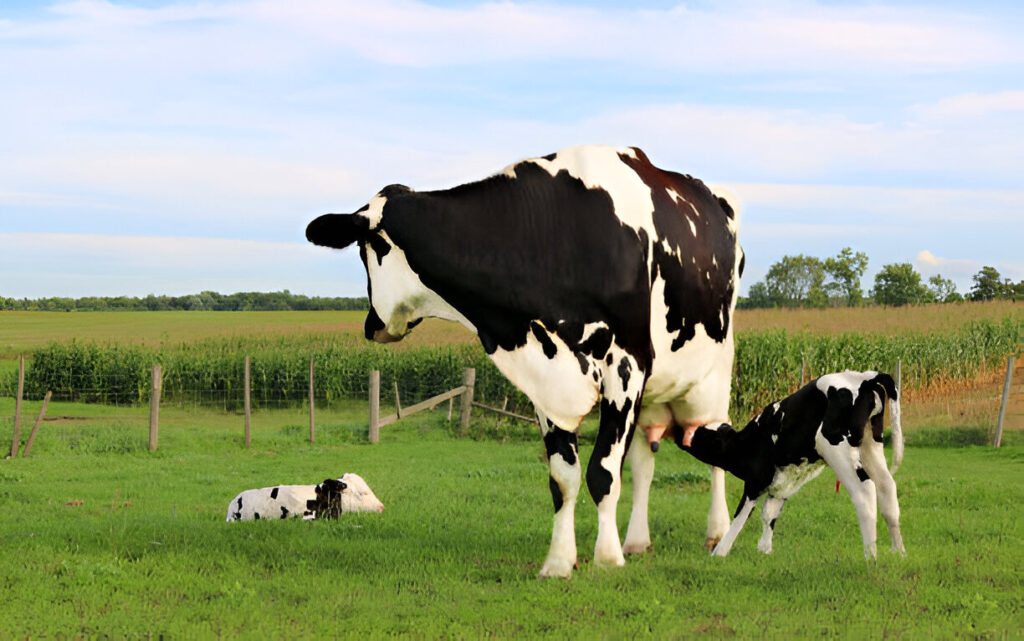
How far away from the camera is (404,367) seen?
34844 mm

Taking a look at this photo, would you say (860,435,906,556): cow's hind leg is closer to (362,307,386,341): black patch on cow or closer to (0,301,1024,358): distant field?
(362,307,386,341): black patch on cow

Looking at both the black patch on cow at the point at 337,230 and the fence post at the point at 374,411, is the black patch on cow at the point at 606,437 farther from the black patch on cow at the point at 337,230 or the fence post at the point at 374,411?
the fence post at the point at 374,411

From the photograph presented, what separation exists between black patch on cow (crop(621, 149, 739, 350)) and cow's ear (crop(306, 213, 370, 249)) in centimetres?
231

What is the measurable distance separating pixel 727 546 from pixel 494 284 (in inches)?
128

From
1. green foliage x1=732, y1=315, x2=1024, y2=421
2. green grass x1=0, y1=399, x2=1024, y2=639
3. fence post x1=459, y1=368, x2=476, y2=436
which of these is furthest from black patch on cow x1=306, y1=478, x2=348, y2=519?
green foliage x1=732, y1=315, x2=1024, y2=421

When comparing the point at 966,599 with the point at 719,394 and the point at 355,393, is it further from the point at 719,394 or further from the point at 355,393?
the point at 355,393

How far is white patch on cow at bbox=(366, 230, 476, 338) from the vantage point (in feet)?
25.6

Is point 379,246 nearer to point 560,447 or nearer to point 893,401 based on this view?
point 560,447

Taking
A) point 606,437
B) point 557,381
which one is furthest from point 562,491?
point 557,381

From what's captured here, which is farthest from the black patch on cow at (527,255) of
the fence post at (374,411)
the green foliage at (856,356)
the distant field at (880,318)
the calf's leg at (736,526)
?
the distant field at (880,318)

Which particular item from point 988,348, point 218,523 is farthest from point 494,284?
point 988,348

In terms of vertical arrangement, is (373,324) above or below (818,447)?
above

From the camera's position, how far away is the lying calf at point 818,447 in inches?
316

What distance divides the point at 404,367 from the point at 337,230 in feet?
88.8
